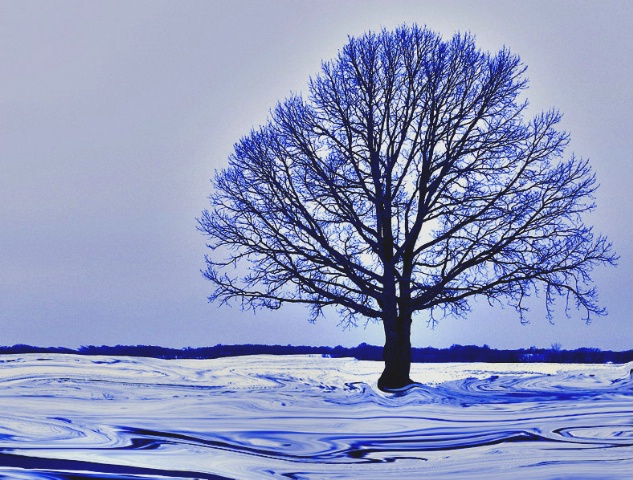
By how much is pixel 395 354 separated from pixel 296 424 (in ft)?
19.6

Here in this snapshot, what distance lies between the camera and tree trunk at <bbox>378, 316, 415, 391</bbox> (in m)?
14.4

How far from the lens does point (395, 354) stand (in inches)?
569

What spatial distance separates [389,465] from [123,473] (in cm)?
252

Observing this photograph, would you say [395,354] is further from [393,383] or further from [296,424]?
[296,424]

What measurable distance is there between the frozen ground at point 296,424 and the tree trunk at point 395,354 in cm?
68

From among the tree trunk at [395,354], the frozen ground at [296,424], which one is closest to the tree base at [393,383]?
the tree trunk at [395,354]

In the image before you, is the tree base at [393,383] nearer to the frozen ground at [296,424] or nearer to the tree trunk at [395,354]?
the tree trunk at [395,354]

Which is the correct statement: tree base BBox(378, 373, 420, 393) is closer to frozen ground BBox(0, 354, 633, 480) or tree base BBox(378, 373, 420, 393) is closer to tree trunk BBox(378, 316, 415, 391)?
tree trunk BBox(378, 316, 415, 391)

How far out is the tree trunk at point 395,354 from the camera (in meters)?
14.4

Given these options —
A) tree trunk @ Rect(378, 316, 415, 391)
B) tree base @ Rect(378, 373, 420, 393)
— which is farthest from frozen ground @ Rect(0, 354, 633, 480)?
tree trunk @ Rect(378, 316, 415, 391)

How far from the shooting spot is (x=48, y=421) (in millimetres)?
8719

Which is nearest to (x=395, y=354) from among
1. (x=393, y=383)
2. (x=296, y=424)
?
(x=393, y=383)

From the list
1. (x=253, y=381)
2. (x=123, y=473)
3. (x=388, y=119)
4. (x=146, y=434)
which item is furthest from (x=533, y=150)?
→ (x=123, y=473)

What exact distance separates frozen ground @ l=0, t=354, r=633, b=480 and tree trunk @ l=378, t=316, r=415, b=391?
0.68 meters
